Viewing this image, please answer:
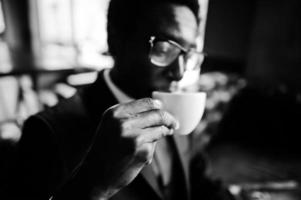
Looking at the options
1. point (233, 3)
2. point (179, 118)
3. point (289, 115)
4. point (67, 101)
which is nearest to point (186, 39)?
point (179, 118)

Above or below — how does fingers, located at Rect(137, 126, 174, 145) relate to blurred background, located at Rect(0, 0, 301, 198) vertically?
above

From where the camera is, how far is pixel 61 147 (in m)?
1.11

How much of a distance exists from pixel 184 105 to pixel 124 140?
0.27 metres

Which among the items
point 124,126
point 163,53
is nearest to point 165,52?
point 163,53

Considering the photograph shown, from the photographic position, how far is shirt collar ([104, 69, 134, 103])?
135cm

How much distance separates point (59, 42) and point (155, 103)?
12.8 ft

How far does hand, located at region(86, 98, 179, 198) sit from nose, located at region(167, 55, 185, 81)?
442mm

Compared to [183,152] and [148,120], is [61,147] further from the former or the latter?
[183,152]

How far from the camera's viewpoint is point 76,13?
4.19 m

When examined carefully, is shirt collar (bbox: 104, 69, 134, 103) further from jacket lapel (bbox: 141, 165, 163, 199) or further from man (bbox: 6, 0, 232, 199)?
jacket lapel (bbox: 141, 165, 163, 199)

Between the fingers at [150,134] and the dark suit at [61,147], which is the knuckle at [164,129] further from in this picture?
the dark suit at [61,147]

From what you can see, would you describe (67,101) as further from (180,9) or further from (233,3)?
(233,3)

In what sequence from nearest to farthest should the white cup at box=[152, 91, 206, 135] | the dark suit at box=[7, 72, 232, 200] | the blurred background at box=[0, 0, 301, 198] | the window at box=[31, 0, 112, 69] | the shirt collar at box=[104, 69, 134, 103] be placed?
the white cup at box=[152, 91, 206, 135], the dark suit at box=[7, 72, 232, 200], the shirt collar at box=[104, 69, 134, 103], the blurred background at box=[0, 0, 301, 198], the window at box=[31, 0, 112, 69]

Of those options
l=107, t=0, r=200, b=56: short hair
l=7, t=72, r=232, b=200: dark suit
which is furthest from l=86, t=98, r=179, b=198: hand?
l=107, t=0, r=200, b=56: short hair
